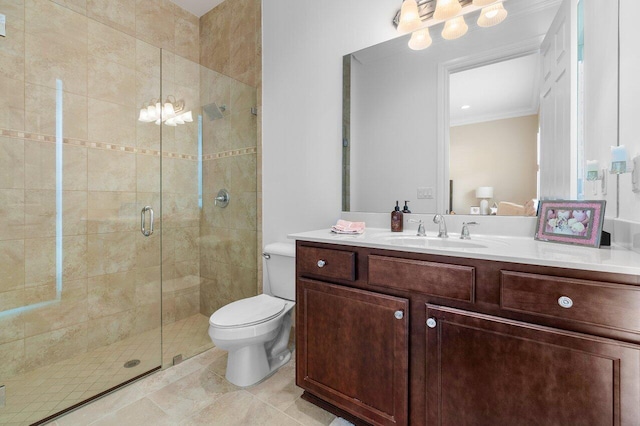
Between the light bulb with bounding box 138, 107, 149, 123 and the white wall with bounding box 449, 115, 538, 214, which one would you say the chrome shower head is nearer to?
the light bulb with bounding box 138, 107, 149, 123

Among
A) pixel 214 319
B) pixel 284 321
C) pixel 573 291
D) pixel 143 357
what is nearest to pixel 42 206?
pixel 143 357

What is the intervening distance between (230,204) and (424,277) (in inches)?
67.6

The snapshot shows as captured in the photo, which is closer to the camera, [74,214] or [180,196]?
[74,214]

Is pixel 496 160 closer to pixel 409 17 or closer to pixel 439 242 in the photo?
pixel 439 242

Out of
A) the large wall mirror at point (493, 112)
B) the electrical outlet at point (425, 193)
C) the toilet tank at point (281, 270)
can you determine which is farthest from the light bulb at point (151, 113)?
the electrical outlet at point (425, 193)

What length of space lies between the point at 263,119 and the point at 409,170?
4.22 feet

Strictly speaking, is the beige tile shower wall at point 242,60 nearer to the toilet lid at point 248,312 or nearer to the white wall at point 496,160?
the toilet lid at point 248,312

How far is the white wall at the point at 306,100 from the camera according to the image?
1912mm

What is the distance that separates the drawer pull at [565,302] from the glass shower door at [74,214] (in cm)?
215

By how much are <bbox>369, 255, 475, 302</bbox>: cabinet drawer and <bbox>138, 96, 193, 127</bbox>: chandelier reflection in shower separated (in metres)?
1.79

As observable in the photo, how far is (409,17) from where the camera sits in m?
1.61

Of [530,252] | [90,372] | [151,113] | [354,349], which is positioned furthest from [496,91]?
[90,372]

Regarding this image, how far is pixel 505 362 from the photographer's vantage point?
0.96 metres

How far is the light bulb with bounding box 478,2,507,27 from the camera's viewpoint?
1.45 metres
